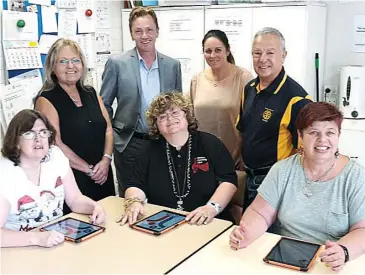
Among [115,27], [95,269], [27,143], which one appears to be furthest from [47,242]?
[115,27]

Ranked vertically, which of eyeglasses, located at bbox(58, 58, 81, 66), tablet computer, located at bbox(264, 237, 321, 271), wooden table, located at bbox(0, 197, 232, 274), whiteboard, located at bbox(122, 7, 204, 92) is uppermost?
whiteboard, located at bbox(122, 7, 204, 92)

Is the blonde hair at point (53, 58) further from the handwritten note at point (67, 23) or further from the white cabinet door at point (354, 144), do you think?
the white cabinet door at point (354, 144)

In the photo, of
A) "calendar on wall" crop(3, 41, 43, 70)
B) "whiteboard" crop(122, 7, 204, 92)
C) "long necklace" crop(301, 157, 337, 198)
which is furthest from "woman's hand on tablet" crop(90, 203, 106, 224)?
"whiteboard" crop(122, 7, 204, 92)

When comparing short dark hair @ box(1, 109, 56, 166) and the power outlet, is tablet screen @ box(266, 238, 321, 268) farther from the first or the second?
the power outlet

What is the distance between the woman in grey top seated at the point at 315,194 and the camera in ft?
5.66

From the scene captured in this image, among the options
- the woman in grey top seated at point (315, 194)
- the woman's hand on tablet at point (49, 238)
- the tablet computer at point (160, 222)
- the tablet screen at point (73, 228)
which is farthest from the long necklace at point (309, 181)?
the woman's hand on tablet at point (49, 238)

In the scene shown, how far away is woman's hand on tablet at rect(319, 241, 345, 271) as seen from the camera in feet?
4.91

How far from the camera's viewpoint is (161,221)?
1956mm

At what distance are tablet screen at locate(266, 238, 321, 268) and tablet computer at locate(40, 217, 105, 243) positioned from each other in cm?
71

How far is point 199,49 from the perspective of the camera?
12.2 feet

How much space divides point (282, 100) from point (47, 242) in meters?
1.30

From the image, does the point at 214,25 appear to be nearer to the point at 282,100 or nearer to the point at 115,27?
the point at 115,27

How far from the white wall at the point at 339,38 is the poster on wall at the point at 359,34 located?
31 millimetres

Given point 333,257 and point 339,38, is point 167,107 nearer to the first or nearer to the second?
point 333,257
